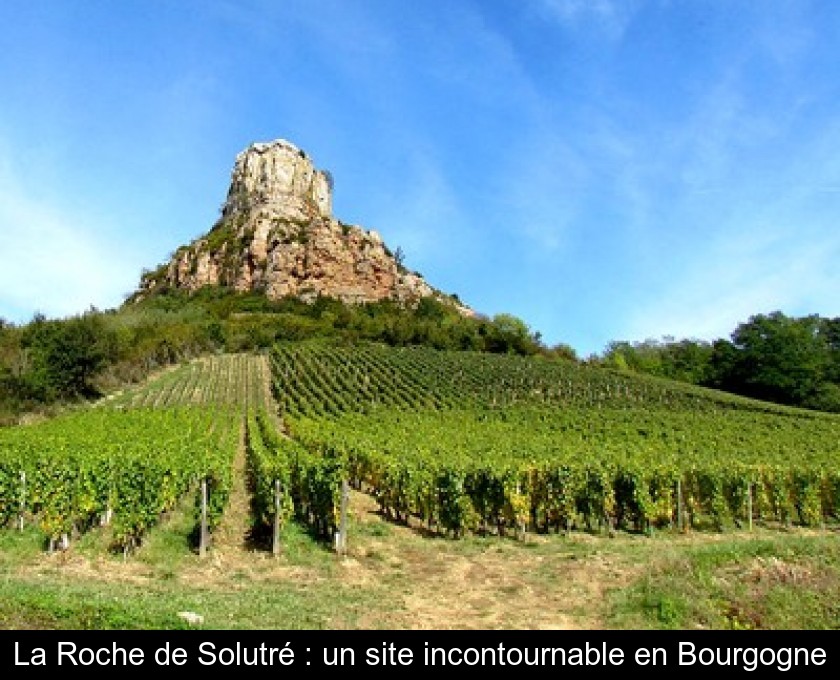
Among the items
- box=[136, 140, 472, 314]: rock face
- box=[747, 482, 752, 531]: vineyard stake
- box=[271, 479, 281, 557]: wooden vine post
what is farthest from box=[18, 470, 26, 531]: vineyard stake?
box=[136, 140, 472, 314]: rock face

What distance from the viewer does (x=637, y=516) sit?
21.4 metres

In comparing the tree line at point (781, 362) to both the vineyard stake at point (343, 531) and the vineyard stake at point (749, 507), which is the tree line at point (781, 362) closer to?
the vineyard stake at point (749, 507)

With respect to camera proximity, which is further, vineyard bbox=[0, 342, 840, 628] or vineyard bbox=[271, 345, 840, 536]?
vineyard bbox=[271, 345, 840, 536]

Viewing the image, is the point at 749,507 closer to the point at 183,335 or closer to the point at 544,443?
the point at 544,443

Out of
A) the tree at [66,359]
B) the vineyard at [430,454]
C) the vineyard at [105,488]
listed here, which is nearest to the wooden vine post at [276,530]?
the vineyard at [430,454]

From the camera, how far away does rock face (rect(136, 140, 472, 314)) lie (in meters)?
141

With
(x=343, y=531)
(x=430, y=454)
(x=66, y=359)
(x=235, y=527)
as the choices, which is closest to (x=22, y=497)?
(x=235, y=527)

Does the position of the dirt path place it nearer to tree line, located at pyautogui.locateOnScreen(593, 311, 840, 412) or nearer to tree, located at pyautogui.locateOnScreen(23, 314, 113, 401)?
tree, located at pyautogui.locateOnScreen(23, 314, 113, 401)

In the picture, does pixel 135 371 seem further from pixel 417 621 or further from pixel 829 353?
pixel 829 353

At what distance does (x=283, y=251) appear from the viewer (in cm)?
14038

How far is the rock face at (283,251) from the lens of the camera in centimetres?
14138

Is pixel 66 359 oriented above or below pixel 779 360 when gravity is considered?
below

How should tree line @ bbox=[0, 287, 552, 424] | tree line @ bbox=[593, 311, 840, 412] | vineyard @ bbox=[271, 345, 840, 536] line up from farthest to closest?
tree line @ bbox=[593, 311, 840, 412] < tree line @ bbox=[0, 287, 552, 424] < vineyard @ bbox=[271, 345, 840, 536]
